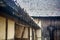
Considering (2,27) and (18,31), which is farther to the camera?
(18,31)

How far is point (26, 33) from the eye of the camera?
8445 millimetres

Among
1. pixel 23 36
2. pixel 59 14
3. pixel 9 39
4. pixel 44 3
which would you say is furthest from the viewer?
pixel 44 3

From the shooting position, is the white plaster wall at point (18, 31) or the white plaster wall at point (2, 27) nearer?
the white plaster wall at point (2, 27)

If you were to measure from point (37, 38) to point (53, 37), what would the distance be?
1.31m

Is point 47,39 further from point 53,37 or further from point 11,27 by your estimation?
point 11,27

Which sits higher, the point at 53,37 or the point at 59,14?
the point at 59,14

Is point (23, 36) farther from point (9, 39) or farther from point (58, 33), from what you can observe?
point (58, 33)

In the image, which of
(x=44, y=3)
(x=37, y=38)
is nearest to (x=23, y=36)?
(x=37, y=38)

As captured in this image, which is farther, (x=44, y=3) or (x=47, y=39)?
(x=44, y=3)

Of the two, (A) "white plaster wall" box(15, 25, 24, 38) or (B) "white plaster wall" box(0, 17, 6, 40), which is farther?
(A) "white plaster wall" box(15, 25, 24, 38)

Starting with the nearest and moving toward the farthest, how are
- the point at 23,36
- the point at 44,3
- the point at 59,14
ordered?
the point at 23,36
the point at 59,14
the point at 44,3

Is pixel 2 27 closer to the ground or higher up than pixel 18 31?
closer to the ground

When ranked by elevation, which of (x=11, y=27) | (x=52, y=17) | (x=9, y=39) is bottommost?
(x=9, y=39)

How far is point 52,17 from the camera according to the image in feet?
45.6
